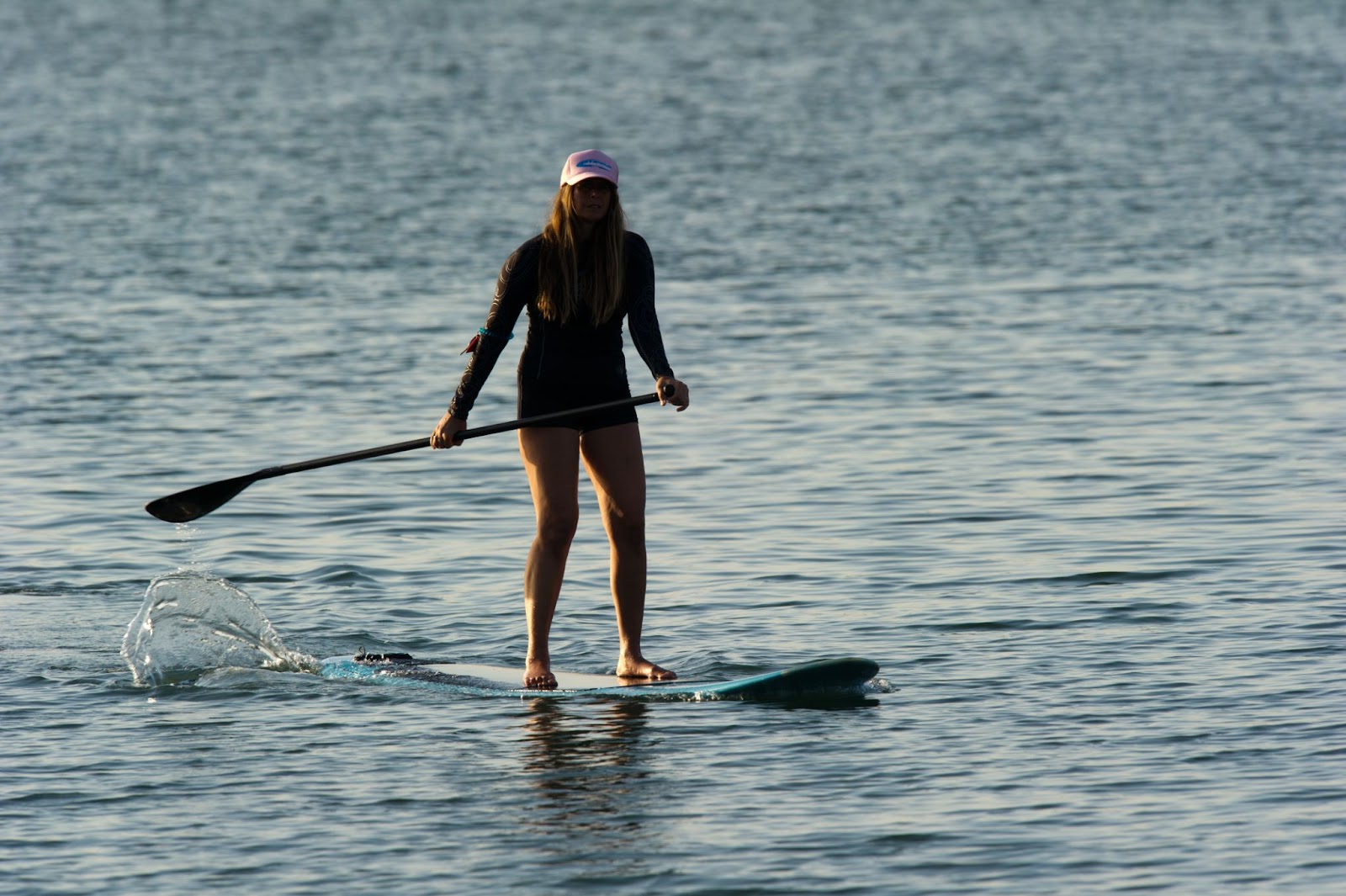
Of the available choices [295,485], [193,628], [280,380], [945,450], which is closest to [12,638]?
[193,628]

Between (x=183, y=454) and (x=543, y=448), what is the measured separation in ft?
21.0

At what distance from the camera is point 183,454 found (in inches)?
536

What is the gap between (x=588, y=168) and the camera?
7543 mm

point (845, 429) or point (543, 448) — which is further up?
point (543, 448)

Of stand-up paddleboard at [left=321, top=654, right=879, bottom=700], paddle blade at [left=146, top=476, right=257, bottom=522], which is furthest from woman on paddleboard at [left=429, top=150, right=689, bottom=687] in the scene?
paddle blade at [left=146, top=476, right=257, bottom=522]

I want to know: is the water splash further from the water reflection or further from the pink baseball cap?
the pink baseball cap

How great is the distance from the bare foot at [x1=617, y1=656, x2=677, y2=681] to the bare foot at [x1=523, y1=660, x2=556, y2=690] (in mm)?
284

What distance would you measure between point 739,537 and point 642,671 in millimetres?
2980

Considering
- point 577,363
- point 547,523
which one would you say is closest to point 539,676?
point 547,523

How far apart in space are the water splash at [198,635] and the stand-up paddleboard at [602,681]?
35 centimetres

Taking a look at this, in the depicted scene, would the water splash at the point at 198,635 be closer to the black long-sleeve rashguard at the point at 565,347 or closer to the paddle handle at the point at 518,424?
the paddle handle at the point at 518,424

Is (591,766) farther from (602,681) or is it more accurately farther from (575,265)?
(575,265)

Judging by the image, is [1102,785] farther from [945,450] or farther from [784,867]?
[945,450]

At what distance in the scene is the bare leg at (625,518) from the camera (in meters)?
7.83
